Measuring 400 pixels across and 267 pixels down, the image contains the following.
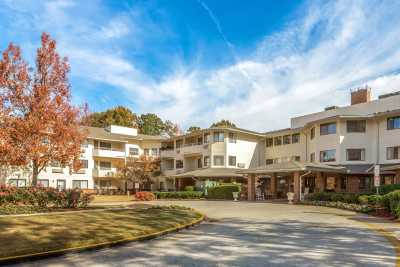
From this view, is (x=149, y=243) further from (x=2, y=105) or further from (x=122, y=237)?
(x=2, y=105)

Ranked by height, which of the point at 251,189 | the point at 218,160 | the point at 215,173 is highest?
the point at 218,160

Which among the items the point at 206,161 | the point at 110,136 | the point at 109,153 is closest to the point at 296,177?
the point at 206,161

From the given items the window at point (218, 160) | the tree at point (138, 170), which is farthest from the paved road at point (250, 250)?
the tree at point (138, 170)

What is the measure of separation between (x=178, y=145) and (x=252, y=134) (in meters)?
11.9

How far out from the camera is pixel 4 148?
1848 centimetres

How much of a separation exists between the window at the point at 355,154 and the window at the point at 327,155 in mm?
1305

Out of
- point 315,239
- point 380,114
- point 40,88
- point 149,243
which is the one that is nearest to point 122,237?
point 149,243

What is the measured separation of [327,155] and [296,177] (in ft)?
25.0

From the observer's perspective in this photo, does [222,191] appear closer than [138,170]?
Yes

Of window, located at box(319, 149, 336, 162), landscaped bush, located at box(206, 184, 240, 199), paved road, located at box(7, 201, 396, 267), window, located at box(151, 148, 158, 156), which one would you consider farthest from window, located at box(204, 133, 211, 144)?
paved road, located at box(7, 201, 396, 267)

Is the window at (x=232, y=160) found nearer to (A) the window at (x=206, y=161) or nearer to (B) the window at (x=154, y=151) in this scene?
(A) the window at (x=206, y=161)

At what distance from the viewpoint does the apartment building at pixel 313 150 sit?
35031mm

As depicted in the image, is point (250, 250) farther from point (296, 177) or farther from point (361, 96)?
point (361, 96)

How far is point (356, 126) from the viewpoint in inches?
1470
